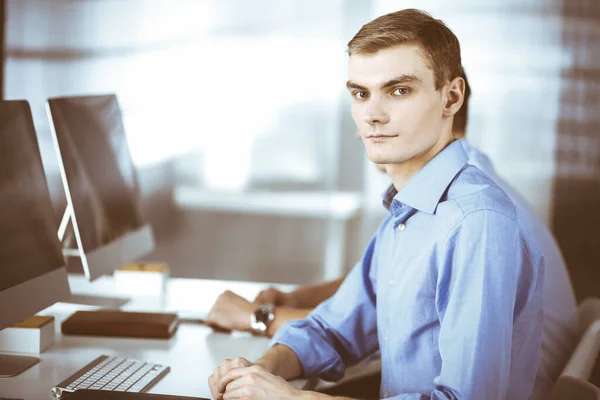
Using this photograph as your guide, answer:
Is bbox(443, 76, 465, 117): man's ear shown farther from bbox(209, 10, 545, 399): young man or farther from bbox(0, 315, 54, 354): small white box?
bbox(0, 315, 54, 354): small white box

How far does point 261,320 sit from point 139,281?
1.62 feet

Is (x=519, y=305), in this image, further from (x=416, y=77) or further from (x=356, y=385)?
(x=356, y=385)

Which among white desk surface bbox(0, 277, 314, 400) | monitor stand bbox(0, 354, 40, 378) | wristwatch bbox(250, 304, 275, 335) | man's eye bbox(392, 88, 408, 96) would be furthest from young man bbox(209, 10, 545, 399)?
monitor stand bbox(0, 354, 40, 378)

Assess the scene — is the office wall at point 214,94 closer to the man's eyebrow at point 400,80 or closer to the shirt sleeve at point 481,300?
the man's eyebrow at point 400,80

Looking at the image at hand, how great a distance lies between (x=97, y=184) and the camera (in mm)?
1967

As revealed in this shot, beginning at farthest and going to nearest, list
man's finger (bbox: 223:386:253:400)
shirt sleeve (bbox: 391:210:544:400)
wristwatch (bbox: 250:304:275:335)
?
wristwatch (bbox: 250:304:275:335) → man's finger (bbox: 223:386:253:400) → shirt sleeve (bbox: 391:210:544:400)

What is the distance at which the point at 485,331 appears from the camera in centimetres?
120

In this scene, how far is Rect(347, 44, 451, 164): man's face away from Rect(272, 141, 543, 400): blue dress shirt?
58 mm

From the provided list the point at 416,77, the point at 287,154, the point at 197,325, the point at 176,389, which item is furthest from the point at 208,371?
the point at 287,154

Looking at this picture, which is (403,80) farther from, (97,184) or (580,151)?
(580,151)

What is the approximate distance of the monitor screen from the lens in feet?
4.76

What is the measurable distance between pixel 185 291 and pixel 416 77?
1137mm

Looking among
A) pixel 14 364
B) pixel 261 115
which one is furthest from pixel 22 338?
pixel 261 115

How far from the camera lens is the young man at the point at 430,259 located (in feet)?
3.99
